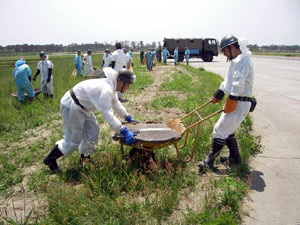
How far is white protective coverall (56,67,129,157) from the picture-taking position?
3438mm

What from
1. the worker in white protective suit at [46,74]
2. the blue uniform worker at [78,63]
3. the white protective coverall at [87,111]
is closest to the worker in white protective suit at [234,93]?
the white protective coverall at [87,111]

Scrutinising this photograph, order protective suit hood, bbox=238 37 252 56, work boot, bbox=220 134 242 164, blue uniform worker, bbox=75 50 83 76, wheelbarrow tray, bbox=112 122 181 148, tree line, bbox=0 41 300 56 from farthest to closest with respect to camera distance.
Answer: tree line, bbox=0 41 300 56 → blue uniform worker, bbox=75 50 83 76 → work boot, bbox=220 134 242 164 → protective suit hood, bbox=238 37 252 56 → wheelbarrow tray, bbox=112 122 181 148

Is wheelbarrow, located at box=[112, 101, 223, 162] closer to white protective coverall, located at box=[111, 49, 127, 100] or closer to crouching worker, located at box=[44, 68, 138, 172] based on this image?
crouching worker, located at box=[44, 68, 138, 172]

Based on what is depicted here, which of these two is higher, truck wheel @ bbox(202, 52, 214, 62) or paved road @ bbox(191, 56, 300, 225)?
truck wheel @ bbox(202, 52, 214, 62)

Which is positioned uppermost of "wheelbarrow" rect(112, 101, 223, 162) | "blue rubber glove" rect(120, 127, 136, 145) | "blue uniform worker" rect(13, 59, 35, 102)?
"blue uniform worker" rect(13, 59, 35, 102)

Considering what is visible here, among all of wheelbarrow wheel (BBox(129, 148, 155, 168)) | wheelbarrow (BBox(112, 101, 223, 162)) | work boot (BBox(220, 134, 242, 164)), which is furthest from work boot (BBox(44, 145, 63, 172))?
work boot (BBox(220, 134, 242, 164))

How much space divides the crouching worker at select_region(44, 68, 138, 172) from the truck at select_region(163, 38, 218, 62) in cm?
3195

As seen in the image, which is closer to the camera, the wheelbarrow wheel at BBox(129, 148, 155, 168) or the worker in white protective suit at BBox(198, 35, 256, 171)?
the worker in white protective suit at BBox(198, 35, 256, 171)

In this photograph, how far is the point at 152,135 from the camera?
12.4 feet

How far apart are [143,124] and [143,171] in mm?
900

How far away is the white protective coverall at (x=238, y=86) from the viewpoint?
11.8 ft

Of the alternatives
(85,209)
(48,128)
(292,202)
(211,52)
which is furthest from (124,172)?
(211,52)

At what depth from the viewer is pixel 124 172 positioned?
356 centimetres

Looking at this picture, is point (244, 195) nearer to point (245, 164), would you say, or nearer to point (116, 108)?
point (245, 164)
